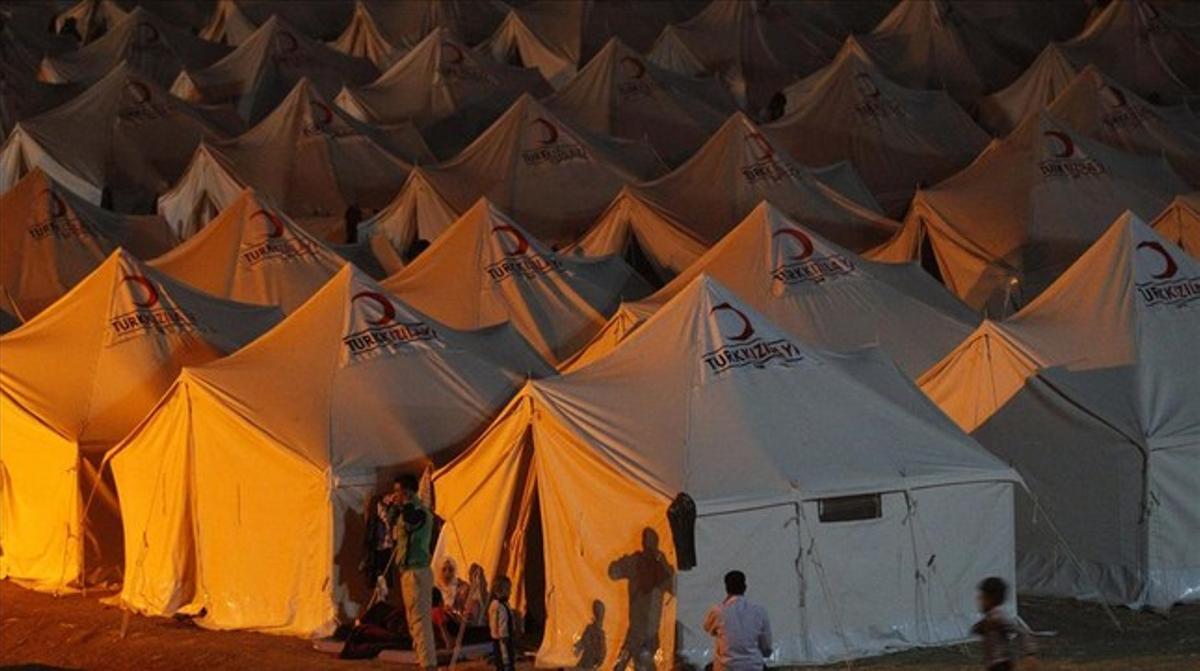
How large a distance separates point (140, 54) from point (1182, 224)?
2949 centimetres

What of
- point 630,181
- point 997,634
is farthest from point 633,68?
point 997,634

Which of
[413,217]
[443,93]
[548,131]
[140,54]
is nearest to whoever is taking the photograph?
[413,217]

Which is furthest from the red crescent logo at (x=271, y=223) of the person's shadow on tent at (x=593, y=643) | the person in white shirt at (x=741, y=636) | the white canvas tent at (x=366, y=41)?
the white canvas tent at (x=366, y=41)

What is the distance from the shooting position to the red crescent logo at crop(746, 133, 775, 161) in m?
36.2

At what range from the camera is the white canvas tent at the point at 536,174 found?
126 feet

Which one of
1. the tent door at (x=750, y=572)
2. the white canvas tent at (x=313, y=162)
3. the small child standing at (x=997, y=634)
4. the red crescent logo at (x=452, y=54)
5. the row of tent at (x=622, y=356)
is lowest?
the small child standing at (x=997, y=634)

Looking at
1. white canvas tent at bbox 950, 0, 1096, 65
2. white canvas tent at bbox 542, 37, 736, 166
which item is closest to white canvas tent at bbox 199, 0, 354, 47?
white canvas tent at bbox 542, 37, 736, 166

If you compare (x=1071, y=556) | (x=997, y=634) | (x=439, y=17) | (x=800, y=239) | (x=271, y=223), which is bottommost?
(x=997, y=634)

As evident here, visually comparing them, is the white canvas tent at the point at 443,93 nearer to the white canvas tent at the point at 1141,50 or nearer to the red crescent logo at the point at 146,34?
the red crescent logo at the point at 146,34

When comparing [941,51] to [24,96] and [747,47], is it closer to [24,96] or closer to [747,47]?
[747,47]

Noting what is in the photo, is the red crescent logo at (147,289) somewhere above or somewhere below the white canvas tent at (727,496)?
above

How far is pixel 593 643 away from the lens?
19.4 meters

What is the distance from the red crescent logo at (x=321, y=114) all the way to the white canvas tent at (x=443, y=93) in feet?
8.47

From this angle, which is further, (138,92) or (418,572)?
(138,92)
